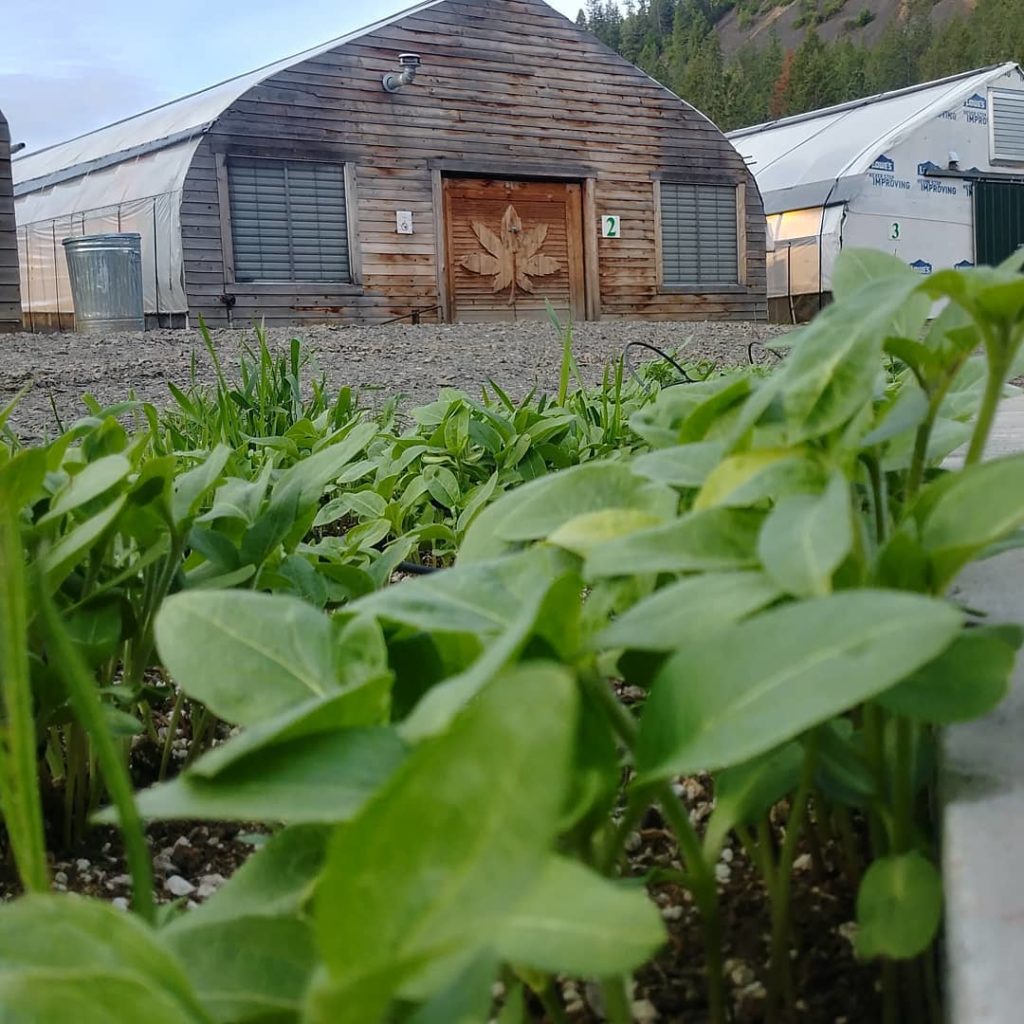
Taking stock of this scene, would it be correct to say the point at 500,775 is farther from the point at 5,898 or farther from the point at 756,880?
the point at 5,898

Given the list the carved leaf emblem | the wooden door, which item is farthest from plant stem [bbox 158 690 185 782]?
the carved leaf emblem

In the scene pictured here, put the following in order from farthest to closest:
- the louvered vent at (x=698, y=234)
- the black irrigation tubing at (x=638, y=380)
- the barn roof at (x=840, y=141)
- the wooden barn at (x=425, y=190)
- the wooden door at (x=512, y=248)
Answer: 1. the barn roof at (x=840, y=141)
2. the louvered vent at (x=698, y=234)
3. the wooden door at (x=512, y=248)
4. the wooden barn at (x=425, y=190)
5. the black irrigation tubing at (x=638, y=380)

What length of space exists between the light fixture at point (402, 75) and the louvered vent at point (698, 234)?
11.1 feet

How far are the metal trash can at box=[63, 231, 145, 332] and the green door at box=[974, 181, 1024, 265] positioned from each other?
12373mm

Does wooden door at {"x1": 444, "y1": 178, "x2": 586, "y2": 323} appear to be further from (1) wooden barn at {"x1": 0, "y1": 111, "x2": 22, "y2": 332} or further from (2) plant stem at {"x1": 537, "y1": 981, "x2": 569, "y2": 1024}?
(2) plant stem at {"x1": 537, "y1": 981, "x2": 569, "y2": 1024}

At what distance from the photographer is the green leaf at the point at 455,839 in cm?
25

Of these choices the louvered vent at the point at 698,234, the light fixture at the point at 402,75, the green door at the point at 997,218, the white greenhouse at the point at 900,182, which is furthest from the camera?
the green door at the point at 997,218

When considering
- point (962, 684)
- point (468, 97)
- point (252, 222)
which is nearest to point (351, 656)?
point (962, 684)

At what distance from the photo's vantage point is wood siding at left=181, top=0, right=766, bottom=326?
1170 centimetres

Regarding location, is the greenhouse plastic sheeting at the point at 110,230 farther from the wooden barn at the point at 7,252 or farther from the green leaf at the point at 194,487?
the green leaf at the point at 194,487

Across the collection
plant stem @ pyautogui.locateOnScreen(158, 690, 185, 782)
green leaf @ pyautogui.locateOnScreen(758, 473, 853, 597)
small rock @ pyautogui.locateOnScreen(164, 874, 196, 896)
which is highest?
green leaf @ pyautogui.locateOnScreen(758, 473, 853, 597)

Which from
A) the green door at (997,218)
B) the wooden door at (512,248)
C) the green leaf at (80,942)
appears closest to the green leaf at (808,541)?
the green leaf at (80,942)

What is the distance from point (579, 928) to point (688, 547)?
21cm

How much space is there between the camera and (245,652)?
1.51 feet
